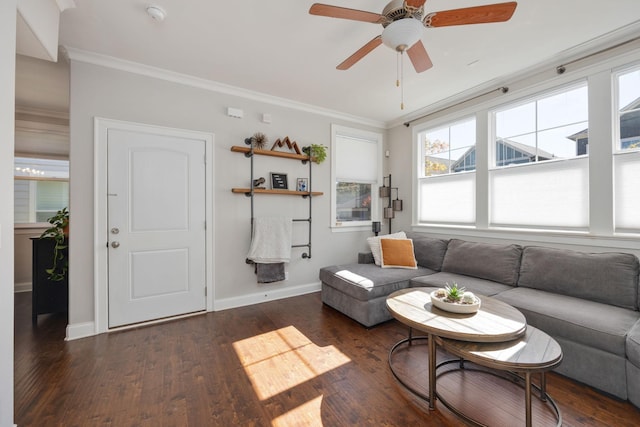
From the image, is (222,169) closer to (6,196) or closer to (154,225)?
(154,225)

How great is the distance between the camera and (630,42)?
230 cm

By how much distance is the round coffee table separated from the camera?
1382 mm

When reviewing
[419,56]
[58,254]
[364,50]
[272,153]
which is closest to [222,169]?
[272,153]

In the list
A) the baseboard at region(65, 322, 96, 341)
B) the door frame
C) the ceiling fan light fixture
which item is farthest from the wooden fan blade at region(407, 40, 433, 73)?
the baseboard at region(65, 322, 96, 341)

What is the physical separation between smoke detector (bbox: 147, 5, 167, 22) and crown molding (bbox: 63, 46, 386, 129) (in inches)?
36.6

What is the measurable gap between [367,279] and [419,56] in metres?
2.16

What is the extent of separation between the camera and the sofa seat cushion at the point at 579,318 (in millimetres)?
1753

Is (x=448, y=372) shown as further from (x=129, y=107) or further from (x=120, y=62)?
(x=120, y=62)

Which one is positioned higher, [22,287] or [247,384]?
[22,287]

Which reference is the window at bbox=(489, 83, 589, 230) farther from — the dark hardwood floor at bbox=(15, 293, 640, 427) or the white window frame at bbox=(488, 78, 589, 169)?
the dark hardwood floor at bbox=(15, 293, 640, 427)

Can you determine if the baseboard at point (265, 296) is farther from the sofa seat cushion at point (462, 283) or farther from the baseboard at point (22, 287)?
the baseboard at point (22, 287)

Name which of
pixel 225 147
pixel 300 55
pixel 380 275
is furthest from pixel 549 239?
pixel 225 147

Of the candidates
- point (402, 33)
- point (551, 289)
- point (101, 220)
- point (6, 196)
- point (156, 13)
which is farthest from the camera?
point (101, 220)

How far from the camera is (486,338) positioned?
1535mm
